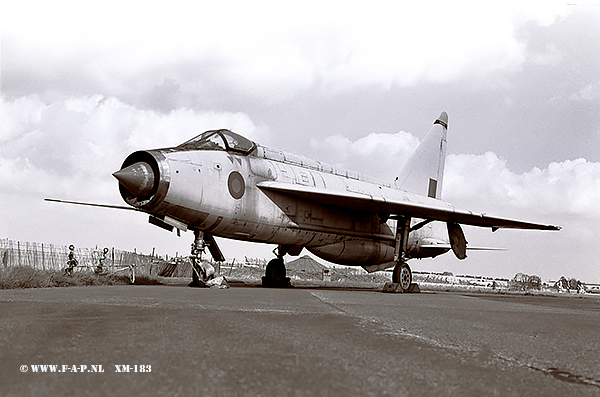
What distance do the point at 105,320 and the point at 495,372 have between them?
2.60m

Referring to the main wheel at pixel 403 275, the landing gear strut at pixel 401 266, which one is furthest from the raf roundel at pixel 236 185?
the main wheel at pixel 403 275

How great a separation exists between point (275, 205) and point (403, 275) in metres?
4.23

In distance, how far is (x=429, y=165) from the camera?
70.7 feet

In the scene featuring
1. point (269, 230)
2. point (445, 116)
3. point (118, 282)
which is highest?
point (445, 116)

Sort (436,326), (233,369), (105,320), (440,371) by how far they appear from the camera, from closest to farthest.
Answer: (233,369), (440,371), (105,320), (436,326)

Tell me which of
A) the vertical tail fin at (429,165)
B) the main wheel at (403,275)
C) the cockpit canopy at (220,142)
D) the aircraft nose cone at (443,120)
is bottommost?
the main wheel at (403,275)

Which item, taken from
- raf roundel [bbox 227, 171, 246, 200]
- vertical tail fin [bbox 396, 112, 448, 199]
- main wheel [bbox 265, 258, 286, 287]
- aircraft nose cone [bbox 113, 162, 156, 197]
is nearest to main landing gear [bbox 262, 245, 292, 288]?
main wheel [bbox 265, 258, 286, 287]

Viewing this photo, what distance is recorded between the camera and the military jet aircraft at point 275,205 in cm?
1072

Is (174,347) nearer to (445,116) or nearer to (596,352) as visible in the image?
(596,352)

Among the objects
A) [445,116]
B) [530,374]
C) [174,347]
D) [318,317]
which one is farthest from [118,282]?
[445,116]

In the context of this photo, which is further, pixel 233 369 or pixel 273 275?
pixel 273 275

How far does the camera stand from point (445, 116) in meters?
22.7

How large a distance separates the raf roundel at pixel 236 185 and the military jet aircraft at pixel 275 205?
24 millimetres

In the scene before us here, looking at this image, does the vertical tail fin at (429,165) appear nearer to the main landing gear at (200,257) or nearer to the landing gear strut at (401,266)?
the landing gear strut at (401,266)
